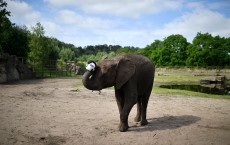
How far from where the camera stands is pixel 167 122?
29.3 feet

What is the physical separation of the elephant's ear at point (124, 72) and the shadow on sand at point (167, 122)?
5.70 ft

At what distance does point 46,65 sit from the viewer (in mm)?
36375

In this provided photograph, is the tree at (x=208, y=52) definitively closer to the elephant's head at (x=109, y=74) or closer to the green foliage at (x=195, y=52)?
the green foliage at (x=195, y=52)

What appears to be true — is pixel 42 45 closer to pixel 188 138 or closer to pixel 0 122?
pixel 0 122

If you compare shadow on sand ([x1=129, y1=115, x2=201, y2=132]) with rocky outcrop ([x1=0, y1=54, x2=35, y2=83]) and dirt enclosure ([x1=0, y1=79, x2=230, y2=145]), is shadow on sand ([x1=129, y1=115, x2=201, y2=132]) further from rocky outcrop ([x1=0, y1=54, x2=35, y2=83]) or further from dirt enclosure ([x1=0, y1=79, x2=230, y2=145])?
rocky outcrop ([x1=0, y1=54, x2=35, y2=83])

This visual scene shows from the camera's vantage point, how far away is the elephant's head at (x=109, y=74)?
7062 mm

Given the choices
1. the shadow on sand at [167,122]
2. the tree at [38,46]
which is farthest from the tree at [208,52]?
the shadow on sand at [167,122]

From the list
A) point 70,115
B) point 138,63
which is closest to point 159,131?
point 138,63

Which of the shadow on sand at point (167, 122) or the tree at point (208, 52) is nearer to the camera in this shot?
the shadow on sand at point (167, 122)

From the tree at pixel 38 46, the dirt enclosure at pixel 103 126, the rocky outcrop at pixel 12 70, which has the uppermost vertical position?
the tree at pixel 38 46

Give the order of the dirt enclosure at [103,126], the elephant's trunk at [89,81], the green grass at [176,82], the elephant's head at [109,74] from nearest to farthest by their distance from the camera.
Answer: the dirt enclosure at [103,126] → the elephant's trunk at [89,81] → the elephant's head at [109,74] → the green grass at [176,82]

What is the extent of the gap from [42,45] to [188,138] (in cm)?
3922

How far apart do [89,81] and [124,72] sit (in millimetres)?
1234

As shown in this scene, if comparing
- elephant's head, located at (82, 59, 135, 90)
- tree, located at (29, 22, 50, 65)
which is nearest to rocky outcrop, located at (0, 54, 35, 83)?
tree, located at (29, 22, 50, 65)
